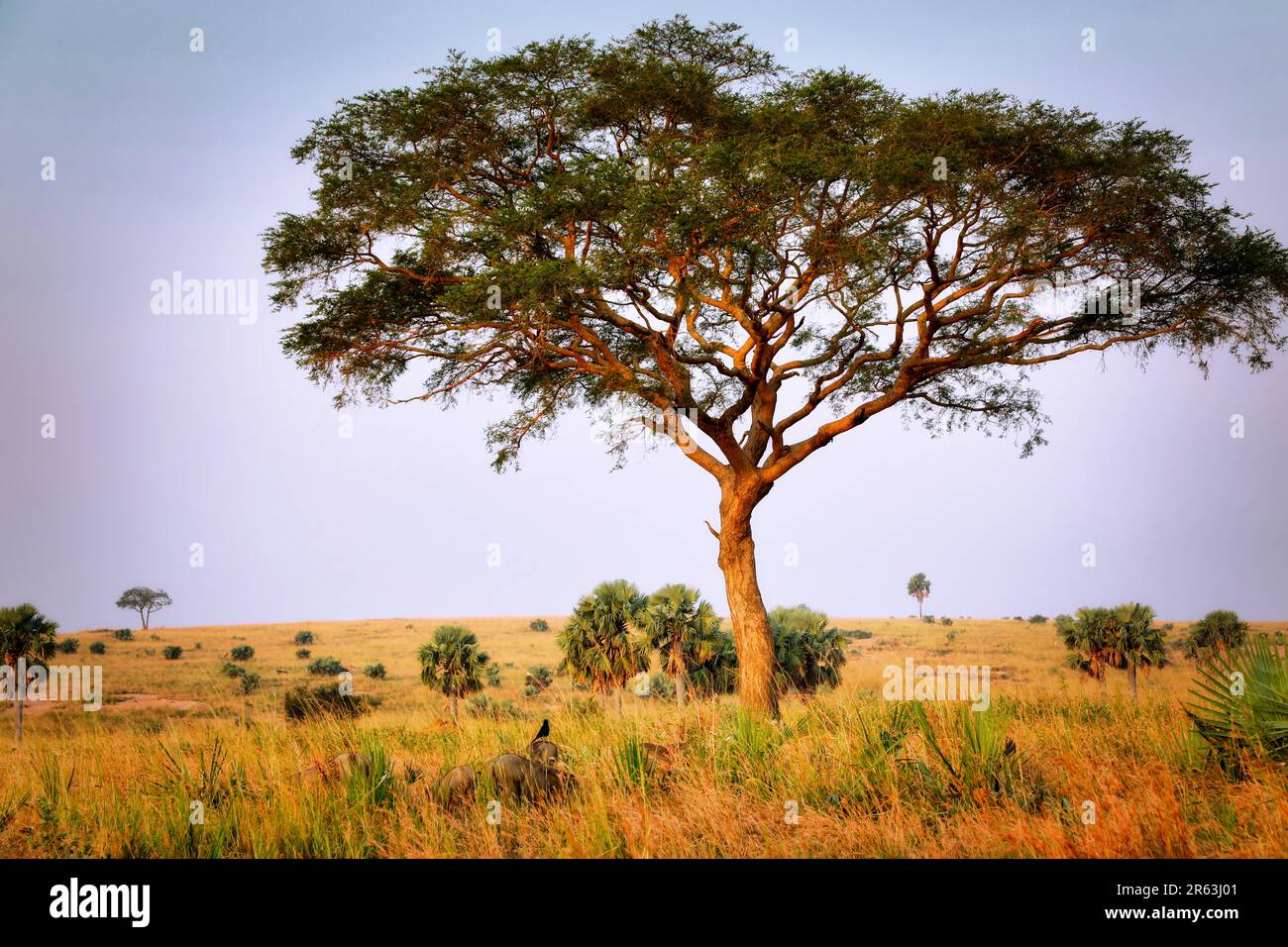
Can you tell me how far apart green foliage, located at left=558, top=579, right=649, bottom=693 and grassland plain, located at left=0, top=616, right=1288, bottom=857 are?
37.7 feet

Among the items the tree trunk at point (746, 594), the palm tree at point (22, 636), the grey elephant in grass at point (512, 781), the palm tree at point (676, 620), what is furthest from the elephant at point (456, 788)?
the palm tree at point (22, 636)

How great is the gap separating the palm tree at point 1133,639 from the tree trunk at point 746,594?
51.5ft

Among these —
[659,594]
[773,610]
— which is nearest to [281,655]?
[773,610]

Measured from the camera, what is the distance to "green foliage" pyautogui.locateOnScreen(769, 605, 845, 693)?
24.7 metres

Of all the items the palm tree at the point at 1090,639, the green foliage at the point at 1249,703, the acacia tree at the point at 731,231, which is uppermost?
the acacia tree at the point at 731,231

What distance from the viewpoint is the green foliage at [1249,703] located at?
21.4 feet

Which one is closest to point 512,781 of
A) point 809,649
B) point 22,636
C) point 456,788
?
point 456,788

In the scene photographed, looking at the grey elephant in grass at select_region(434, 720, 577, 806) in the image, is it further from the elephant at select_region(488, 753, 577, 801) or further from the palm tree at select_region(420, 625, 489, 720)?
the palm tree at select_region(420, 625, 489, 720)

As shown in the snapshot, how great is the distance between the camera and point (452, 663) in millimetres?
24594

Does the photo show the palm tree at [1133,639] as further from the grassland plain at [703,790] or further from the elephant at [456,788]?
the elephant at [456,788]

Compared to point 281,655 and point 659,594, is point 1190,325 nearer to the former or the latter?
point 659,594

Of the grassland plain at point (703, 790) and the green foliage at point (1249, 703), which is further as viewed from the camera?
the green foliage at point (1249, 703)

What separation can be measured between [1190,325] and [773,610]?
17.8m

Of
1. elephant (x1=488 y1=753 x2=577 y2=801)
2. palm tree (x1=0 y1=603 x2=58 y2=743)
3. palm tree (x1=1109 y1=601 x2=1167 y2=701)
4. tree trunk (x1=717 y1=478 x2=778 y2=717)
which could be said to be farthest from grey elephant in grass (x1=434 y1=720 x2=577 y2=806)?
palm tree (x1=1109 y1=601 x2=1167 y2=701)
